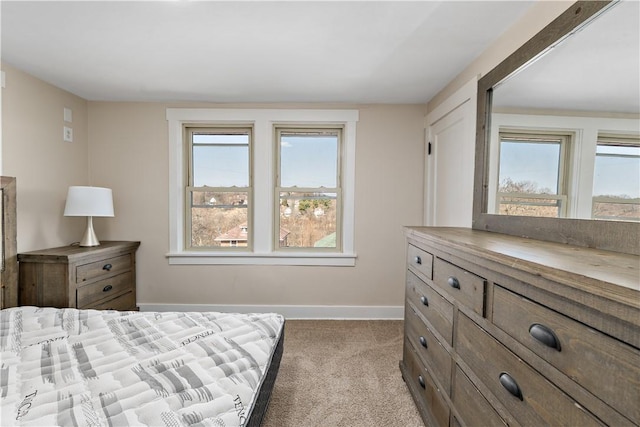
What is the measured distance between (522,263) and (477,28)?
1.62 metres

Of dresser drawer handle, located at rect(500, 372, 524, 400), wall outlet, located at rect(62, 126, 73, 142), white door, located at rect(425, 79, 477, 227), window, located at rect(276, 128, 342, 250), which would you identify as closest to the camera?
dresser drawer handle, located at rect(500, 372, 524, 400)

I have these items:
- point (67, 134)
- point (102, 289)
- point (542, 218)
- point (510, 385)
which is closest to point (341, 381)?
point (510, 385)

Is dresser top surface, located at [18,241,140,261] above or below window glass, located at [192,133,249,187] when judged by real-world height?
below

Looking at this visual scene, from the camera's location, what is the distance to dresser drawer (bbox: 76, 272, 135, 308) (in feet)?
8.09

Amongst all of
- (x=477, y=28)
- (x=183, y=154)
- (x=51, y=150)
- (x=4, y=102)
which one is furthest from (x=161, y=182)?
(x=477, y=28)

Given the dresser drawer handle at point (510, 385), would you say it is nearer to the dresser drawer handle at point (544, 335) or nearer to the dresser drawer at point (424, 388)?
the dresser drawer handle at point (544, 335)

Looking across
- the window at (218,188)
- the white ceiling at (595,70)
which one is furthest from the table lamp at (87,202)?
the white ceiling at (595,70)

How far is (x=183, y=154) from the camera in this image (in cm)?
320

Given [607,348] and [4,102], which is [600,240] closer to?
[607,348]

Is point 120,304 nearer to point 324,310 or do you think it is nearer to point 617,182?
point 324,310

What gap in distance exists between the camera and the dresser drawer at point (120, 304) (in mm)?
2658

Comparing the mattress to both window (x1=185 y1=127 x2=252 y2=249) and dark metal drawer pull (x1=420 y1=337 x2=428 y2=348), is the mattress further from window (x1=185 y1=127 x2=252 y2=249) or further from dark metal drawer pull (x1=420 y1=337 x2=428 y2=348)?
window (x1=185 y1=127 x2=252 y2=249)

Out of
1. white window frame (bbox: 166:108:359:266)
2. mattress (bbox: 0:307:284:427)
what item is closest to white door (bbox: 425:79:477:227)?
white window frame (bbox: 166:108:359:266)

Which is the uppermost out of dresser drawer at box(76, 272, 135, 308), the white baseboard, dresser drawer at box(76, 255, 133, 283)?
dresser drawer at box(76, 255, 133, 283)
